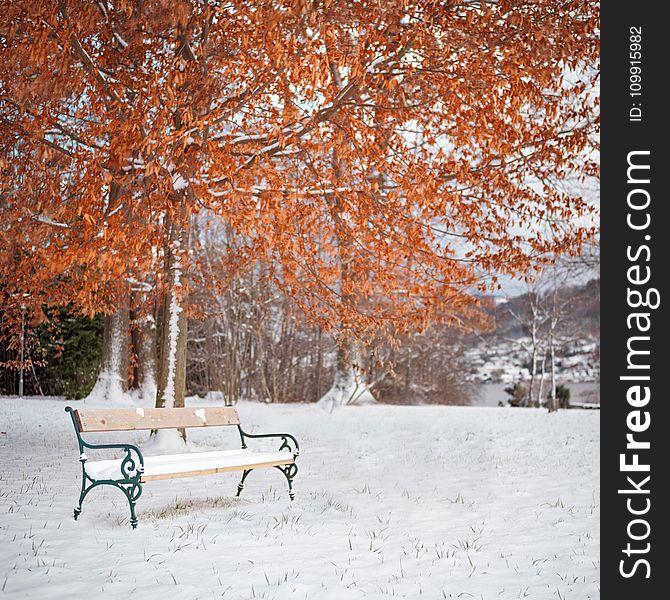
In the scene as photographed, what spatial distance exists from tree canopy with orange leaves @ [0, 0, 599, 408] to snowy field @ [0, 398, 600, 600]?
2.11 m

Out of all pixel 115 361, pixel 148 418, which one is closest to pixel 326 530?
pixel 148 418

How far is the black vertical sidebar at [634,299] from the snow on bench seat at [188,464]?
2.93m

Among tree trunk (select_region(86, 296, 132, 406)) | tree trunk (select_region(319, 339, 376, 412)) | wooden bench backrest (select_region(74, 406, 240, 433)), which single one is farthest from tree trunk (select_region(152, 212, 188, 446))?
tree trunk (select_region(319, 339, 376, 412))

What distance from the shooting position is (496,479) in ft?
25.1

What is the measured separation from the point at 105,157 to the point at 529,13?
486cm

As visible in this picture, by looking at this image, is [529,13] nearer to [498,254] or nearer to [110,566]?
[498,254]

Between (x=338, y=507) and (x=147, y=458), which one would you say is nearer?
(x=147, y=458)

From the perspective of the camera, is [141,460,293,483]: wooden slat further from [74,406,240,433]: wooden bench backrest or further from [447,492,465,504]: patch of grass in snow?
[447,492,465,504]: patch of grass in snow

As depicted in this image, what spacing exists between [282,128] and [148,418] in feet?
11.7

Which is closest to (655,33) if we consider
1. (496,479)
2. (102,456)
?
(496,479)

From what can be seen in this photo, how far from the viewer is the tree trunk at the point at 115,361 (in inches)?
598

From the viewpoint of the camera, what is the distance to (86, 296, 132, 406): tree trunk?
15.2 m

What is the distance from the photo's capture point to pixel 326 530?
5.25 metres

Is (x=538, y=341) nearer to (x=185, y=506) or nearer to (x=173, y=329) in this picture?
(x=173, y=329)
